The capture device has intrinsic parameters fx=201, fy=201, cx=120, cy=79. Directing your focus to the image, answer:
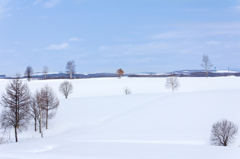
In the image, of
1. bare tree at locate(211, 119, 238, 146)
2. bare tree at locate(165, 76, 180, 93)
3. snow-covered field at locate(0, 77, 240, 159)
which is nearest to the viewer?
snow-covered field at locate(0, 77, 240, 159)

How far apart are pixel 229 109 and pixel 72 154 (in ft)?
86.0

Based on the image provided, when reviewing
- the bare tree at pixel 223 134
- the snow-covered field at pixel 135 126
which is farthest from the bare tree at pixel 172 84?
the bare tree at pixel 223 134

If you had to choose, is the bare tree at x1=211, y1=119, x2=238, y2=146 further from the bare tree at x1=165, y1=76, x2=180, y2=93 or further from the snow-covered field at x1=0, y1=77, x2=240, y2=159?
the bare tree at x1=165, y1=76, x2=180, y2=93

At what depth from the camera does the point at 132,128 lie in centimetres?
2747

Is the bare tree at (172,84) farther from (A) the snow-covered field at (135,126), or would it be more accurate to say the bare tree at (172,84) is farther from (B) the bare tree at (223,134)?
(B) the bare tree at (223,134)

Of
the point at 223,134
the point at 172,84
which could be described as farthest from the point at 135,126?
the point at 172,84

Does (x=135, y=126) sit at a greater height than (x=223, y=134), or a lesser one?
lesser

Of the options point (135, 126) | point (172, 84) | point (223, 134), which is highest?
point (172, 84)

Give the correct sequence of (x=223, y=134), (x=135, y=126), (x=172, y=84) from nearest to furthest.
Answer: (x=223, y=134), (x=135, y=126), (x=172, y=84)

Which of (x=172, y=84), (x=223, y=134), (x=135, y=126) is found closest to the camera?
(x=223, y=134)

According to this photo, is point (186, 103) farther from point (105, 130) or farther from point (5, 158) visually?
point (5, 158)

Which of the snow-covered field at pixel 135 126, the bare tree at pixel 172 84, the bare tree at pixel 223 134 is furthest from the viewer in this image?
the bare tree at pixel 172 84

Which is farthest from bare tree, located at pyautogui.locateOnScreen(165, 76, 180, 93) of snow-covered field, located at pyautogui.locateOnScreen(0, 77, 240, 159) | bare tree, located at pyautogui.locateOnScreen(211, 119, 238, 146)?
bare tree, located at pyautogui.locateOnScreen(211, 119, 238, 146)

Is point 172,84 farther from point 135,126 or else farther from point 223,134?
point 223,134
